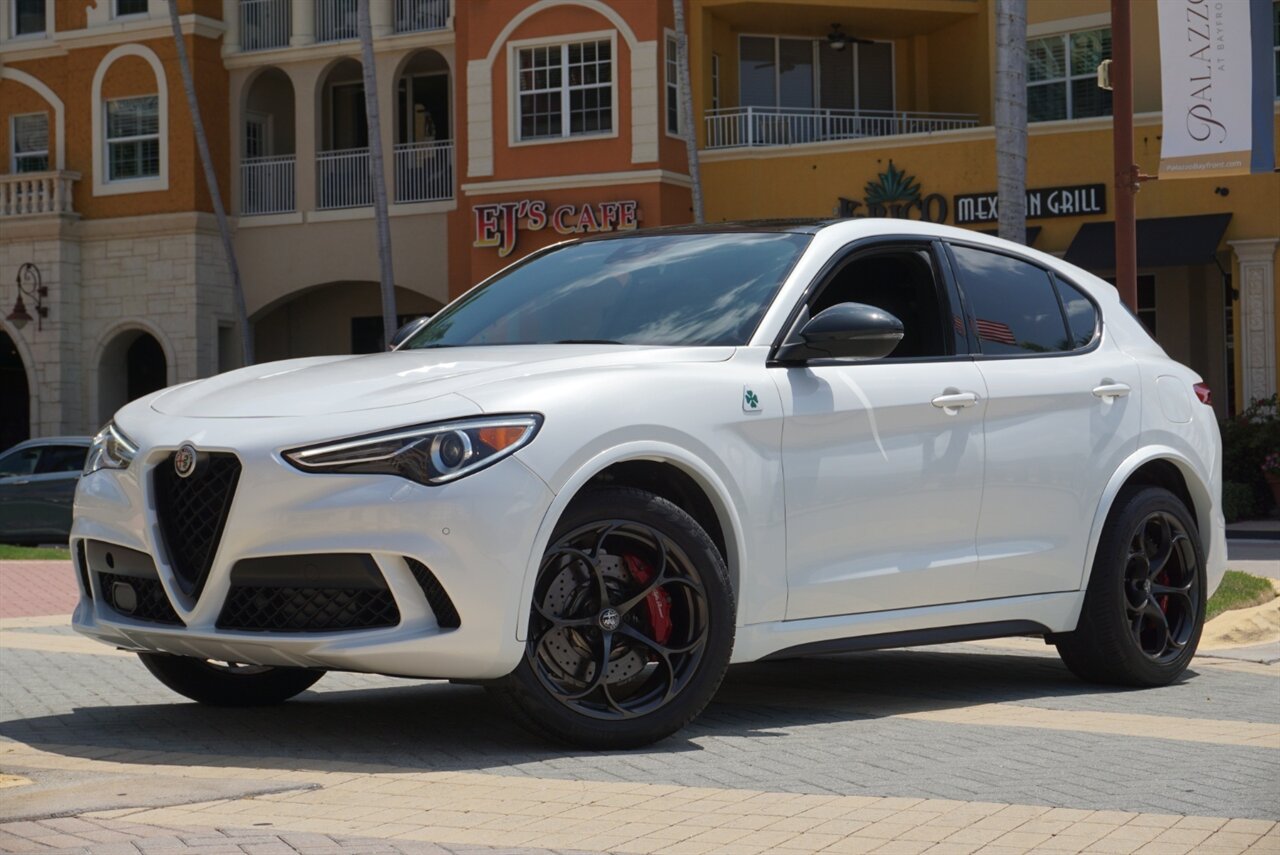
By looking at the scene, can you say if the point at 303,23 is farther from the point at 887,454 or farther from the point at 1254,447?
the point at 887,454

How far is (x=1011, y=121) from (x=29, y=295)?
84.0 feet

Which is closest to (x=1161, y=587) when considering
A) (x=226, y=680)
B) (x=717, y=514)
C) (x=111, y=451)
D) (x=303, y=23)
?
(x=717, y=514)

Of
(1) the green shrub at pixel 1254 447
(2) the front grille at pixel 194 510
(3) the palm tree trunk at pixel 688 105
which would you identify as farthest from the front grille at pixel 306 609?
(3) the palm tree trunk at pixel 688 105

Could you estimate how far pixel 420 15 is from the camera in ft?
119

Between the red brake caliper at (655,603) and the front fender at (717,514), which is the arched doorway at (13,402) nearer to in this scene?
the front fender at (717,514)

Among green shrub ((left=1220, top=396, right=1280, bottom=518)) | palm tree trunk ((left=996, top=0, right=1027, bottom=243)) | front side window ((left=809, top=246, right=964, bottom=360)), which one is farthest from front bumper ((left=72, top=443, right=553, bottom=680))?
green shrub ((left=1220, top=396, right=1280, bottom=518))

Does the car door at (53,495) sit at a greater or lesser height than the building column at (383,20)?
lesser

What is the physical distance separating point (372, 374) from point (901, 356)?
2097mm

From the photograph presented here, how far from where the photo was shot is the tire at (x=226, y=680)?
23.6 ft

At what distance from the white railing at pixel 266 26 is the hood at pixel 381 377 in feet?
104

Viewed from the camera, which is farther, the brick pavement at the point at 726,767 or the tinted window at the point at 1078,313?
the tinted window at the point at 1078,313

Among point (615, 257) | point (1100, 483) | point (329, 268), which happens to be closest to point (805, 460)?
point (615, 257)

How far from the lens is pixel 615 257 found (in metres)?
7.47

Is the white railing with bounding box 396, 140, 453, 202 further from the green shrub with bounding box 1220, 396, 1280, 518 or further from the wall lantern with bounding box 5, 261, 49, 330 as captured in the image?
the green shrub with bounding box 1220, 396, 1280, 518
